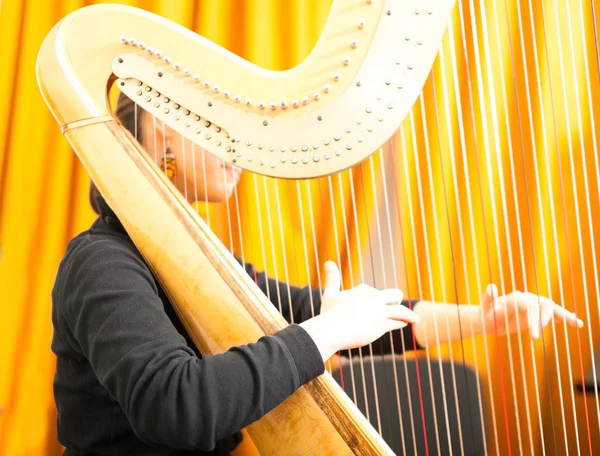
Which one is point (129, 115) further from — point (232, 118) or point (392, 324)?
point (392, 324)

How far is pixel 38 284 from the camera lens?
5.06 feet

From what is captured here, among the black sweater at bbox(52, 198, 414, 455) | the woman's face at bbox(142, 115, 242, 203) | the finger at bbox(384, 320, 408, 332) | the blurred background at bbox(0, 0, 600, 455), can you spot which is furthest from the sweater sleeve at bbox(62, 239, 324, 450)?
the blurred background at bbox(0, 0, 600, 455)

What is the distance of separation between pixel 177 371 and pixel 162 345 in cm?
4

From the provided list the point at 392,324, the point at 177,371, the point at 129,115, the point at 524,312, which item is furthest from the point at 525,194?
the point at 177,371

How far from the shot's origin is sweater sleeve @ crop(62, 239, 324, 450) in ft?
2.25

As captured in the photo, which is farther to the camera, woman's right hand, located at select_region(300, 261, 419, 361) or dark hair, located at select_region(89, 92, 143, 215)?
dark hair, located at select_region(89, 92, 143, 215)

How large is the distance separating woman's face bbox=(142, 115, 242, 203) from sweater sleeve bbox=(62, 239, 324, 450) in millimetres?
222

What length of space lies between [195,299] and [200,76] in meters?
0.29

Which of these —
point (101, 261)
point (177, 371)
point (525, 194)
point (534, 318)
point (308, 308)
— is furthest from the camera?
point (525, 194)

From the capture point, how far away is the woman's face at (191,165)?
3.02 feet

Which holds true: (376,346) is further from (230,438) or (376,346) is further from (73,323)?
(73,323)

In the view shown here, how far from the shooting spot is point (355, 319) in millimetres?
773

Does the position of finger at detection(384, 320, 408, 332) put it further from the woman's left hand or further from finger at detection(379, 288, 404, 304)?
the woman's left hand

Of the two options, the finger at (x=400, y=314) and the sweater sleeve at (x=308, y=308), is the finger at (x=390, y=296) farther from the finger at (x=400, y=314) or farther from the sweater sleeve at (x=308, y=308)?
the sweater sleeve at (x=308, y=308)
